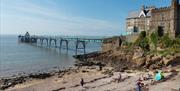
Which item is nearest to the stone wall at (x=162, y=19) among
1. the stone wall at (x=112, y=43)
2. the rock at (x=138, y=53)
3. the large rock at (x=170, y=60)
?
the rock at (x=138, y=53)

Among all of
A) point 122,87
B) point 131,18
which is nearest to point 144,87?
point 122,87

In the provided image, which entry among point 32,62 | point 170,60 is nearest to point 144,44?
point 170,60

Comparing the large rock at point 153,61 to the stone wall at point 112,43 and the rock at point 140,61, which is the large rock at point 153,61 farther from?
the stone wall at point 112,43

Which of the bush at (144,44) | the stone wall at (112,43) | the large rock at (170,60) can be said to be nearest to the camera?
the large rock at (170,60)

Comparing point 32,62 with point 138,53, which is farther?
point 32,62

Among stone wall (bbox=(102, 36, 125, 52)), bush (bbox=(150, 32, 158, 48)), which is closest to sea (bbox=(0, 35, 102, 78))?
stone wall (bbox=(102, 36, 125, 52))

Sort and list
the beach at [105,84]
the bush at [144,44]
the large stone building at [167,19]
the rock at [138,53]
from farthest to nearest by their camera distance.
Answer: the bush at [144,44] < the rock at [138,53] < the large stone building at [167,19] < the beach at [105,84]

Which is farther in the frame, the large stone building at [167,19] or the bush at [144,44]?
the bush at [144,44]

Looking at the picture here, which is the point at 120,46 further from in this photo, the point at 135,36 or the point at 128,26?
the point at 128,26

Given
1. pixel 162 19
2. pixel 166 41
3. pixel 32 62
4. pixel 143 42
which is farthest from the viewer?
pixel 32 62

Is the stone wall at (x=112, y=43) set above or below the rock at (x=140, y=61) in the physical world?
above

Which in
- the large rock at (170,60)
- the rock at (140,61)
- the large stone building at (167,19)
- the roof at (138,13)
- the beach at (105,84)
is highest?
the roof at (138,13)

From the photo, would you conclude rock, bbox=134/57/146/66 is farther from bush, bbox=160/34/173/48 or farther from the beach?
the beach

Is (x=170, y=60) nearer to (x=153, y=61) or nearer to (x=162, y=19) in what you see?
(x=153, y=61)
